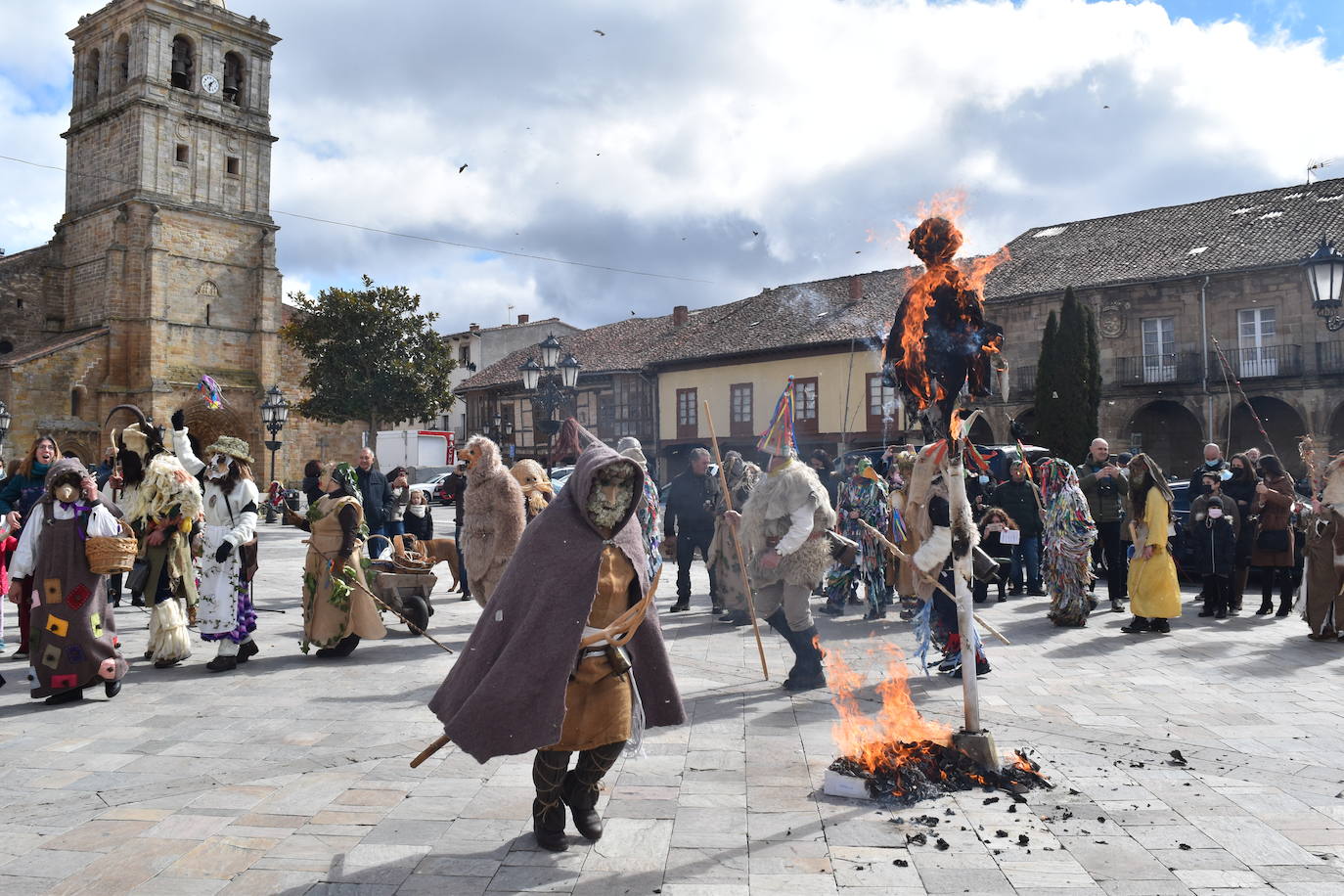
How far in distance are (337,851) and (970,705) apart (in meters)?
3.01

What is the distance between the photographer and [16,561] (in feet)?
21.8

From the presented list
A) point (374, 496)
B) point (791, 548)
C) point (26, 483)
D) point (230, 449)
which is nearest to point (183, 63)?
point (374, 496)

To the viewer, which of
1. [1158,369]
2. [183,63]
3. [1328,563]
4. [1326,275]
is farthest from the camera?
[183,63]

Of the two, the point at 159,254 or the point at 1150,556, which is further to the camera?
the point at 159,254

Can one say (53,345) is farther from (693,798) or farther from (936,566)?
(693,798)

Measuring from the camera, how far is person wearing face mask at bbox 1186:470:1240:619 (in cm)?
980

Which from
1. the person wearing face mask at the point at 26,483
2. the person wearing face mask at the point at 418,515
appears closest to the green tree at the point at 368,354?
the person wearing face mask at the point at 418,515

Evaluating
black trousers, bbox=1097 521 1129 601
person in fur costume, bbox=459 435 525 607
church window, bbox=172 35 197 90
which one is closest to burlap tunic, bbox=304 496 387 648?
person in fur costume, bbox=459 435 525 607

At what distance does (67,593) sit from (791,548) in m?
5.02

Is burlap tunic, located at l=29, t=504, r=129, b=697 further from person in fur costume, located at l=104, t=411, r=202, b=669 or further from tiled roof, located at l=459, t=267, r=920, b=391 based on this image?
tiled roof, located at l=459, t=267, r=920, b=391

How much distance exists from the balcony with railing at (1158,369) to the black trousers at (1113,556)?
20.9 metres

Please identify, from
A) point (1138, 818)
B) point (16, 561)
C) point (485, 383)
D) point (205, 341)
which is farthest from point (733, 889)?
point (485, 383)

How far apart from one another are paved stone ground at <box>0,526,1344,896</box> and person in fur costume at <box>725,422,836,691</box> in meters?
0.46

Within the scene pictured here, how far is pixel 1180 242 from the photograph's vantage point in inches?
1191
